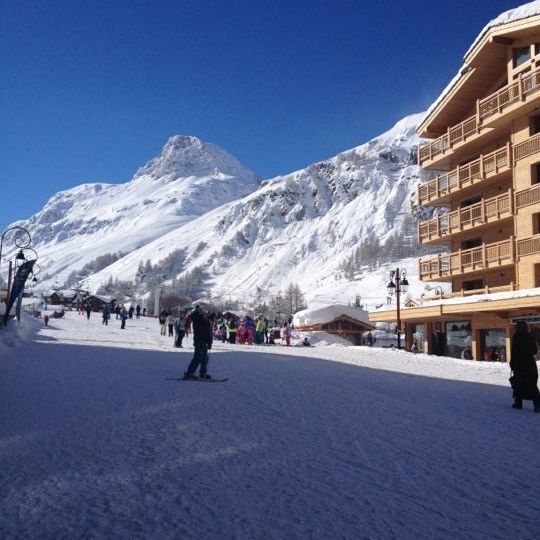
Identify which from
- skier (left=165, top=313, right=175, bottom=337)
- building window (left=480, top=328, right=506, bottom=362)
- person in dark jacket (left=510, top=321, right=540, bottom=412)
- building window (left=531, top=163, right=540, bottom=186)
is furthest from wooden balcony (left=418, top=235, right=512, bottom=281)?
person in dark jacket (left=510, top=321, right=540, bottom=412)

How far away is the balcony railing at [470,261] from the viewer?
25922 mm

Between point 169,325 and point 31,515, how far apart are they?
107 ft

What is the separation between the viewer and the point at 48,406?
776cm

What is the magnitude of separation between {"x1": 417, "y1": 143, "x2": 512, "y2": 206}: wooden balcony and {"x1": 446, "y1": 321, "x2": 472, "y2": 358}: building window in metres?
7.30

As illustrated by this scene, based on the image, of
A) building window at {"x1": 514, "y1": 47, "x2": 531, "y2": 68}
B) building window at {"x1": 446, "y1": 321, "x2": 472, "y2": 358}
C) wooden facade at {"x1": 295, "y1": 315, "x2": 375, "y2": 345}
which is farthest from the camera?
wooden facade at {"x1": 295, "y1": 315, "x2": 375, "y2": 345}

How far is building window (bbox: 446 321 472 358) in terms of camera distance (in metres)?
28.9

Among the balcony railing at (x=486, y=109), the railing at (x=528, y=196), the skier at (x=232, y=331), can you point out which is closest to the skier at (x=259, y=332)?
the skier at (x=232, y=331)

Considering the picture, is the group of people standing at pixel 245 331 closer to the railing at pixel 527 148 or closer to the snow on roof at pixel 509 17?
the railing at pixel 527 148

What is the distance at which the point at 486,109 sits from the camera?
2838cm

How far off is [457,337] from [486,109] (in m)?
12.0

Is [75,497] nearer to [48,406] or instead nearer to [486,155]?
[48,406]

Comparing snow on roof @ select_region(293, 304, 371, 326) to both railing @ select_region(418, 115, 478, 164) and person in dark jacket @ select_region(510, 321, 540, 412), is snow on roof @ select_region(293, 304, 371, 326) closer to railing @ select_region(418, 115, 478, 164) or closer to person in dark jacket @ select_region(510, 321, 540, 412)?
railing @ select_region(418, 115, 478, 164)

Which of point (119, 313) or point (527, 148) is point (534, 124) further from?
point (119, 313)

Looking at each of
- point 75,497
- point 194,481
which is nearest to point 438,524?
point 194,481
